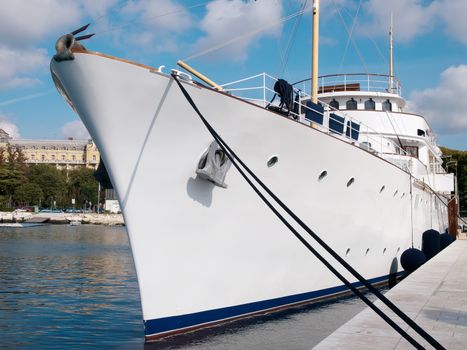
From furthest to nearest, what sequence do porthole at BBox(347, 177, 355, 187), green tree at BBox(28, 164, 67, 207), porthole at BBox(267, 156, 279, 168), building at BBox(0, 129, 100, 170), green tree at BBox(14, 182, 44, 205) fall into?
1. building at BBox(0, 129, 100, 170)
2. green tree at BBox(28, 164, 67, 207)
3. green tree at BBox(14, 182, 44, 205)
4. porthole at BBox(347, 177, 355, 187)
5. porthole at BBox(267, 156, 279, 168)

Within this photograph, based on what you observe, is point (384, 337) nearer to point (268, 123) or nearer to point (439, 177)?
point (268, 123)

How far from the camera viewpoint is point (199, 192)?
8.23 m

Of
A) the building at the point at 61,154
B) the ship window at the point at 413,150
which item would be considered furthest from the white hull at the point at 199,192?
the building at the point at 61,154

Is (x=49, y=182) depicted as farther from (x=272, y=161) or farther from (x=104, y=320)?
(x=272, y=161)

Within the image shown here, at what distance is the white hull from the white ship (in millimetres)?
17

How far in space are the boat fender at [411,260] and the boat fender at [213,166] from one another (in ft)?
28.2

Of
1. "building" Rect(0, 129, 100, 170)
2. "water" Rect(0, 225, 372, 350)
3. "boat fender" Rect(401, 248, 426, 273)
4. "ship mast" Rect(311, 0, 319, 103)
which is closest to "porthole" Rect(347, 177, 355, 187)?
"ship mast" Rect(311, 0, 319, 103)

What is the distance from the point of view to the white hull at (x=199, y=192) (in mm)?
7430

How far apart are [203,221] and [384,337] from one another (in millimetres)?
3320

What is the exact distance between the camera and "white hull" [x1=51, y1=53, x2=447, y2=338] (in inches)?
293

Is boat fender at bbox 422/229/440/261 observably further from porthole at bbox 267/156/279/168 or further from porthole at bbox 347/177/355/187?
Answer: porthole at bbox 267/156/279/168

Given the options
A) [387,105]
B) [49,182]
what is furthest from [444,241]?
[49,182]

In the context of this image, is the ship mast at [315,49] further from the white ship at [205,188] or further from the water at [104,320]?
the water at [104,320]

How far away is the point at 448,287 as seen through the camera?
33.0 feet
